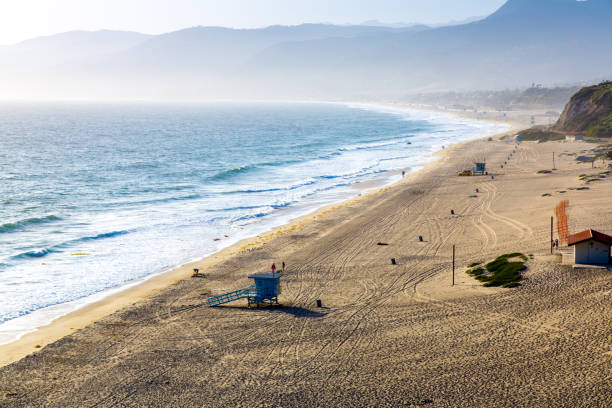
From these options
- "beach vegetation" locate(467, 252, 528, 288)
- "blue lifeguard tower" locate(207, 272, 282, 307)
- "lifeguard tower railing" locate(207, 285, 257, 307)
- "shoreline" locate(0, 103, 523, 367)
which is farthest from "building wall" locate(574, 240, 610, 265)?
"shoreline" locate(0, 103, 523, 367)

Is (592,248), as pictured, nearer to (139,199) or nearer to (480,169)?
(480,169)

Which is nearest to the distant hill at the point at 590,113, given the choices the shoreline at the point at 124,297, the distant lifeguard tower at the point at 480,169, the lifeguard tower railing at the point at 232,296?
the distant lifeguard tower at the point at 480,169

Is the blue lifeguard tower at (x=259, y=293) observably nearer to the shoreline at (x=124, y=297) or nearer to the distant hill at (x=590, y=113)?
the shoreline at (x=124, y=297)

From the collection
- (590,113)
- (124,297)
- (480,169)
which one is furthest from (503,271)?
(590,113)

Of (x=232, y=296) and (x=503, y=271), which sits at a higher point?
(x=503, y=271)

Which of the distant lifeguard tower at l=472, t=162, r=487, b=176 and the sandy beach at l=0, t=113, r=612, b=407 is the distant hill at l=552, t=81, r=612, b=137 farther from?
the sandy beach at l=0, t=113, r=612, b=407

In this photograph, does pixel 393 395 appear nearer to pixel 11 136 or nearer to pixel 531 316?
pixel 531 316
